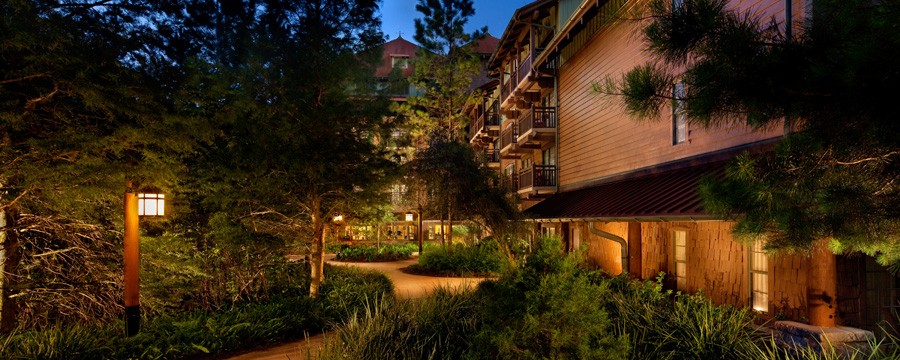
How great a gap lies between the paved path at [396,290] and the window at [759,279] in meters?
5.15

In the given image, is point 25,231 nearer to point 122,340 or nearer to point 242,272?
point 122,340

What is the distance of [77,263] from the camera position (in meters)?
9.00

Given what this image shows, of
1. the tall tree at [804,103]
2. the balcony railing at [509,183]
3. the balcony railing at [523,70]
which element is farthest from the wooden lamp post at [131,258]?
the balcony railing at [523,70]

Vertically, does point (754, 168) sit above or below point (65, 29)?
below

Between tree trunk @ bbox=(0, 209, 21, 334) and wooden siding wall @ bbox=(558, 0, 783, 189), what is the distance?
1016 centimetres

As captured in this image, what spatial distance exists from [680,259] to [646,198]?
7.76 feet

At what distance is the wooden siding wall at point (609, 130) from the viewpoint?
9781 millimetres

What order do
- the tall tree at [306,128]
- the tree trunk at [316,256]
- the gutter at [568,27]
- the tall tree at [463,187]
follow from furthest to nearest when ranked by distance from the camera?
the tall tree at [463,187], the gutter at [568,27], the tree trunk at [316,256], the tall tree at [306,128]

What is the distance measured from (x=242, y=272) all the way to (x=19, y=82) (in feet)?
18.1

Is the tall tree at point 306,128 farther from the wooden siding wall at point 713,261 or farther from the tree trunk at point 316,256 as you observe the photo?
the wooden siding wall at point 713,261

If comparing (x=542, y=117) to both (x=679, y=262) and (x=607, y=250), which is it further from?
(x=679, y=262)

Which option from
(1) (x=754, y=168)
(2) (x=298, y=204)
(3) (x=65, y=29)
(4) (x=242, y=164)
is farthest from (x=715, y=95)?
(2) (x=298, y=204)

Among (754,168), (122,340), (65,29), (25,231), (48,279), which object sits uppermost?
(65,29)

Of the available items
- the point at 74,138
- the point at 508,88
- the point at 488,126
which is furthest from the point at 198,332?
the point at 488,126
